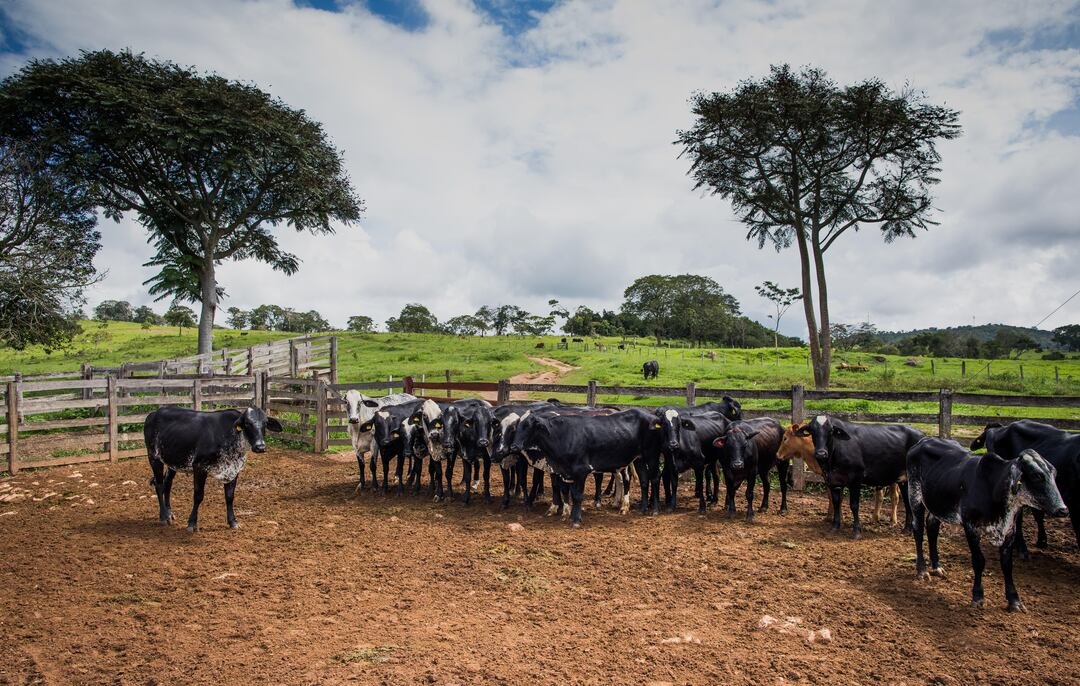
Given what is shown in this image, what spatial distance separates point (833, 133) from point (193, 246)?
26451 mm

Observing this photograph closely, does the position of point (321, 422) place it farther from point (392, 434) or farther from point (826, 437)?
point (826, 437)

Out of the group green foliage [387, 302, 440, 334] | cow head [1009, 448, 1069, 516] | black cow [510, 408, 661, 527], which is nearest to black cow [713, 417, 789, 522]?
black cow [510, 408, 661, 527]

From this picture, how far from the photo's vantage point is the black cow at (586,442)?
8.66 m

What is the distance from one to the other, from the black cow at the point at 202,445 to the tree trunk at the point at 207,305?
1940 cm

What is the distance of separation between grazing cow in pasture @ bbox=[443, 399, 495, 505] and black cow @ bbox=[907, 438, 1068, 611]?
222 inches

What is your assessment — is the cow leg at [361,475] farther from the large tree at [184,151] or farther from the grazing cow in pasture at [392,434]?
the large tree at [184,151]

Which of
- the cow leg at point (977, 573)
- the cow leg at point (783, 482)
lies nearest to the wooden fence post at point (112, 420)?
the cow leg at point (783, 482)

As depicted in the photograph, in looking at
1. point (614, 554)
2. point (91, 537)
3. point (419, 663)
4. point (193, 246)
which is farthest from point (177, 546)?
point (193, 246)

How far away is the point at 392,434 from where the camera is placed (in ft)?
33.8

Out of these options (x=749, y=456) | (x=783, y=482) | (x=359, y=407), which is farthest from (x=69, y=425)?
(x=783, y=482)

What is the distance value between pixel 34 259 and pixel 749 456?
22.4 m

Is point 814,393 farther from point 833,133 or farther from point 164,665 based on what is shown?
point 833,133

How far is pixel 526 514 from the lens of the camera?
29.0ft

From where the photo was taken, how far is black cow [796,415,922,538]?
7777 mm
